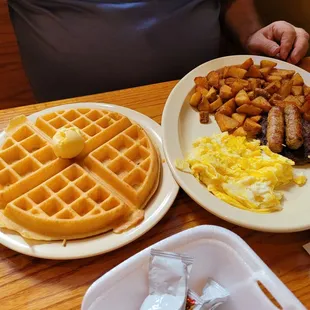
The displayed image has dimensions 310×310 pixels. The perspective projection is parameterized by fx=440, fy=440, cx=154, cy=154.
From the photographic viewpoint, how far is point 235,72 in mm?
1390

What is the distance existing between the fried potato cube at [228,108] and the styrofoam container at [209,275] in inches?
21.2

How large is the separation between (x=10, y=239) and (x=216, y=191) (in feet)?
1.52

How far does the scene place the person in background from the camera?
1.49 meters

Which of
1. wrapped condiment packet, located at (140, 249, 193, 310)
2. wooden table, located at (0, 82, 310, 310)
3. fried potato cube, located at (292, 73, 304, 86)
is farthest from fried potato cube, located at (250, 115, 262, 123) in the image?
wrapped condiment packet, located at (140, 249, 193, 310)

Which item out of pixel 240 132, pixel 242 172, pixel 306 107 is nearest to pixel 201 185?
pixel 242 172

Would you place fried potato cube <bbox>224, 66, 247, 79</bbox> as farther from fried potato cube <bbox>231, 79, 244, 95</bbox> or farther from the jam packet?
the jam packet

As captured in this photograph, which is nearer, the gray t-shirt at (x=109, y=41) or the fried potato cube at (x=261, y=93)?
the fried potato cube at (x=261, y=93)

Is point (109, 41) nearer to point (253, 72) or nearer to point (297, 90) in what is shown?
point (253, 72)

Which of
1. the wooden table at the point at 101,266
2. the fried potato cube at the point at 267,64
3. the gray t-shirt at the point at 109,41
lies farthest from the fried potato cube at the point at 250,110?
the gray t-shirt at the point at 109,41

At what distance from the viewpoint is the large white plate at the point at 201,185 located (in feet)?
3.12

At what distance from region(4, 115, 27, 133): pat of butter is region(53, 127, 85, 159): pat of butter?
0.52 ft

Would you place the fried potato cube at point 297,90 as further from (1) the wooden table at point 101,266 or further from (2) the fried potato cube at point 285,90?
(1) the wooden table at point 101,266

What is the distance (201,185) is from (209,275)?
0.82ft

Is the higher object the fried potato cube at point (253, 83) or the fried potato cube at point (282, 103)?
the fried potato cube at point (253, 83)
